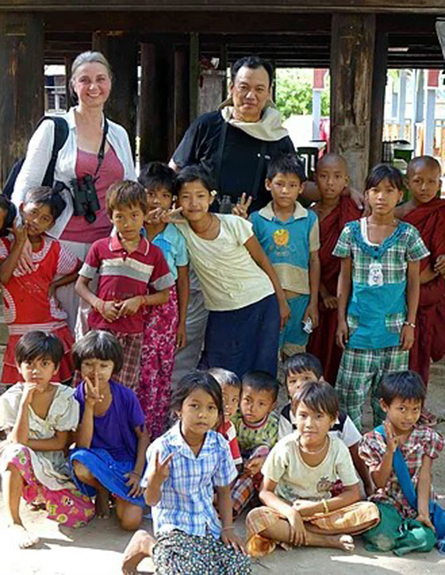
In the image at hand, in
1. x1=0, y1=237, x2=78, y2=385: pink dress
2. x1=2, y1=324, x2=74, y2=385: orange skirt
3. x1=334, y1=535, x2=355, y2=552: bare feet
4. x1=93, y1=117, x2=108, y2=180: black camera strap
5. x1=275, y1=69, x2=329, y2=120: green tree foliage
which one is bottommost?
x1=334, y1=535, x2=355, y2=552: bare feet

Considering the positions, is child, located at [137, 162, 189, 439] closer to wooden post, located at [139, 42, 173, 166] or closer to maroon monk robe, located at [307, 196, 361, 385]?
maroon monk robe, located at [307, 196, 361, 385]

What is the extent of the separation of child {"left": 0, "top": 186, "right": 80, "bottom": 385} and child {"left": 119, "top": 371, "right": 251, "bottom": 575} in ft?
3.44

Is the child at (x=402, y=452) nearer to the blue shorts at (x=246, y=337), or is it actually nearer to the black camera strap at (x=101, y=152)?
the blue shorts at (x=246, y=337)

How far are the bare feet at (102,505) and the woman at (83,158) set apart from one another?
2.56 feet

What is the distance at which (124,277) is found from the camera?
3918mm

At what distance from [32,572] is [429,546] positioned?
1.56 m

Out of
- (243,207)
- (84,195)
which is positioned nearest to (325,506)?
(243,207)

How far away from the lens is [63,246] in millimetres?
4168

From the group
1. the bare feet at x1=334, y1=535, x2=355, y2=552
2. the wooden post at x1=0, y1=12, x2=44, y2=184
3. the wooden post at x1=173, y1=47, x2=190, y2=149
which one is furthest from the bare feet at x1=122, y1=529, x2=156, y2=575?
the wooden post at x1=173, y1=47, x2=190, y2=149

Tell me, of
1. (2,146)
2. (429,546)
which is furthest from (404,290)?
(2,146)

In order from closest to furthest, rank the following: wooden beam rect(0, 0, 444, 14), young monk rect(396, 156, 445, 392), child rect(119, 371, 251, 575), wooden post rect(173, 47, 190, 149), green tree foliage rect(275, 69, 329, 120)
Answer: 1. child rect(119, 371, 251, 575)
2. young monk rect(396, 156, 445, 392)
3. wooden beam rect(0, 0, 444, 14)
4. wooden post rect(173, 47, 190, 149)
5. green tree foliage rect(275, 69, 329, 120)

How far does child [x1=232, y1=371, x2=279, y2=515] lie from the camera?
3807 mm

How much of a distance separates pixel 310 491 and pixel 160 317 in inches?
43.0

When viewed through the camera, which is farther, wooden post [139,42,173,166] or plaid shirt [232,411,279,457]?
wooden post [139,42,173,166]
